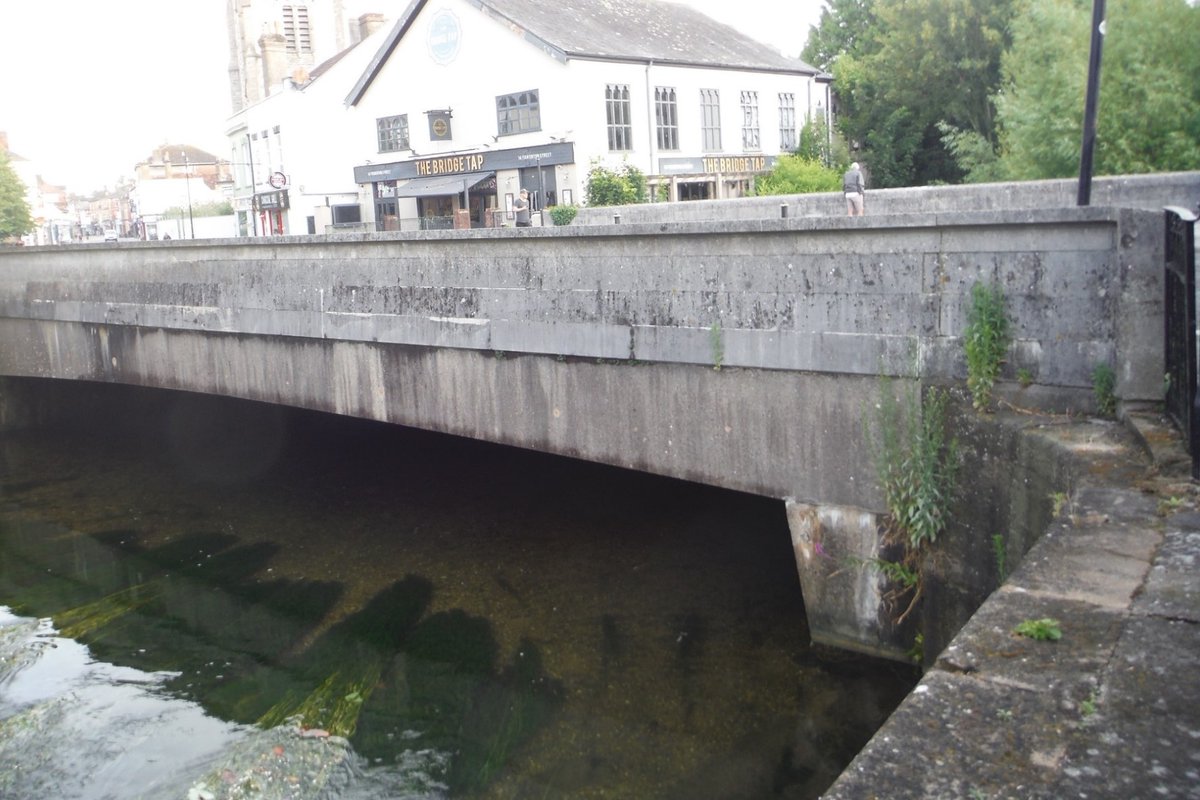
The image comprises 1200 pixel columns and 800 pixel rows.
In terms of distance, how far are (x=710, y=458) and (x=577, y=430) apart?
144 centimetres

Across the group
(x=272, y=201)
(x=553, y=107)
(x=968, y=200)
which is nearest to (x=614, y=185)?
(x=553, y=107)

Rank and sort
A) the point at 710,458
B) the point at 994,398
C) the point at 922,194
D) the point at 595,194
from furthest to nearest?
the point at 595,194
the point at 922,194
the point at 710,458
the point at 994,398

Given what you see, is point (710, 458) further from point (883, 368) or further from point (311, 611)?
point (311, 611)

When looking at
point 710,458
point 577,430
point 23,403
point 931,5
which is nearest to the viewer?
point 710,458

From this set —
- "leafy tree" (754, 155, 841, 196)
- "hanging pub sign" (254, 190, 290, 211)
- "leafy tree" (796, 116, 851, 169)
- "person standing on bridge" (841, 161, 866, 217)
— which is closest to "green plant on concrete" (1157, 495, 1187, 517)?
"person standing on bridge" (841, 161, 866, 217)

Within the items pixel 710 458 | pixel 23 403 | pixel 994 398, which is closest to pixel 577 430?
pixel 710 458

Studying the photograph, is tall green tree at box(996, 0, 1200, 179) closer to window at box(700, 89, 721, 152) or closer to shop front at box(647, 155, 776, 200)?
shop front at box(647, 155, 776, 200)

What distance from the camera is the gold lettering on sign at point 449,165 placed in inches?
1336

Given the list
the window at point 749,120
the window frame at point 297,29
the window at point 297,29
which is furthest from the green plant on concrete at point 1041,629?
the window at point 297,29

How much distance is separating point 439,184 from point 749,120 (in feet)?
35.0

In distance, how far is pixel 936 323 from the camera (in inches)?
283

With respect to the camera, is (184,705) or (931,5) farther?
(931,5)

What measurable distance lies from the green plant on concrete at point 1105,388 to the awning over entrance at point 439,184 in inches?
1134

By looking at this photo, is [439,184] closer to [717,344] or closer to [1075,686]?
[717,344]
